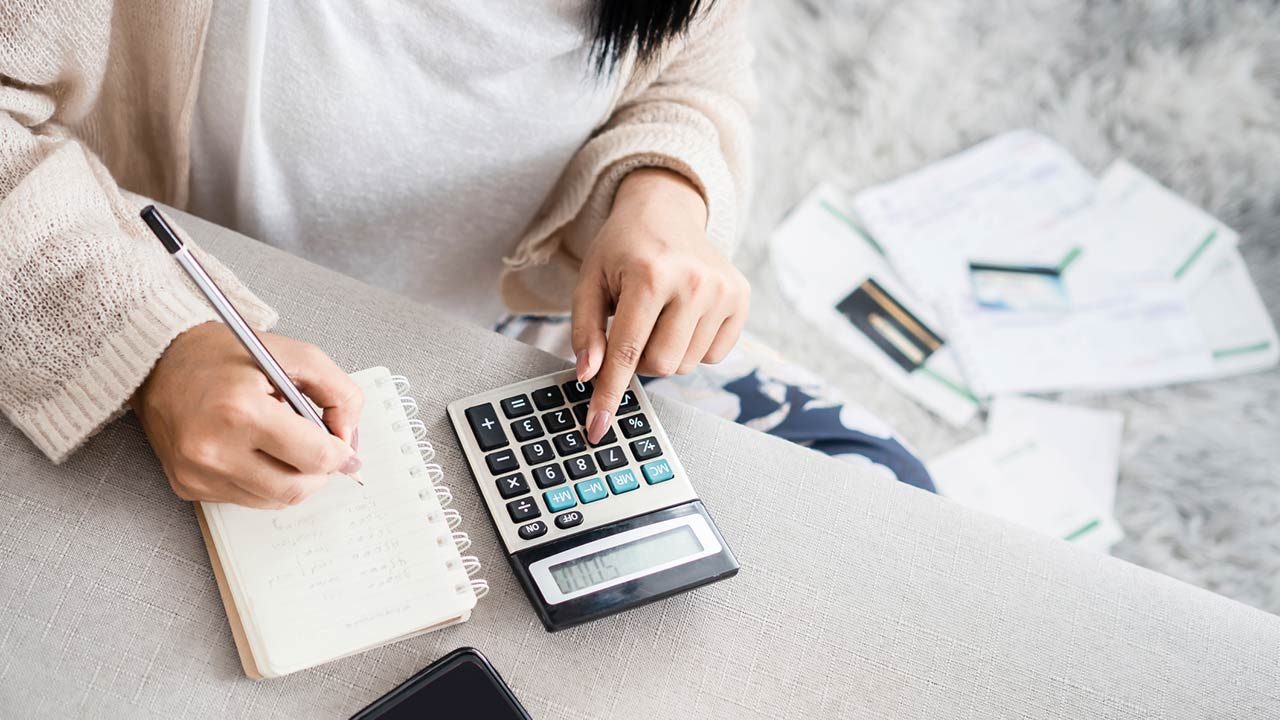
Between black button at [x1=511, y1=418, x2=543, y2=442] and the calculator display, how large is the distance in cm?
7

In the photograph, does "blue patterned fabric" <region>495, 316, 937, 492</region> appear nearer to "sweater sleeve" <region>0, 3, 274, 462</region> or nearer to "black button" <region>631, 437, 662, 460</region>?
"black button" <region>631, 437, 662, 460</region>

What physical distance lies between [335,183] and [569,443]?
0.85ft

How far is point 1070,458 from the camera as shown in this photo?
3.37ft

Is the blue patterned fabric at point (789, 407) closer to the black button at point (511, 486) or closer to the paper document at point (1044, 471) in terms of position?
the black button at point (511, 486)

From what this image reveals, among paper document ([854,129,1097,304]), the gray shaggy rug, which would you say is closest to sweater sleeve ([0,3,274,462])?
the gray shaggy rug

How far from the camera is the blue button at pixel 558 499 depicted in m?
0.44

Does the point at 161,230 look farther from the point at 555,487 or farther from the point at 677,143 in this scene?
Answer: the point at 677,143

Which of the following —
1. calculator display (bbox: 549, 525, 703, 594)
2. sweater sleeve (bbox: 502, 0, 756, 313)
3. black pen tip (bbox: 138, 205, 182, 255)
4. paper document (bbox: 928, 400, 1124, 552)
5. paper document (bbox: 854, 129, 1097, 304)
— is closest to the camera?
black pen tip (bbox: 138, 205, 182, 255)

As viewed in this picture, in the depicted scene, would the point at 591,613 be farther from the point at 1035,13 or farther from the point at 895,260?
the point at 1035,13

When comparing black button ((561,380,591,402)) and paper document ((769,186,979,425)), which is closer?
black button ((561,380,591,402))

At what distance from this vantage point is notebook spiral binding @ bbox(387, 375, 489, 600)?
16.6 inches

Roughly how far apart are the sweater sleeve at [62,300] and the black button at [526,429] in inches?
6.0

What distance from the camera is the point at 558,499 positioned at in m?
0.45

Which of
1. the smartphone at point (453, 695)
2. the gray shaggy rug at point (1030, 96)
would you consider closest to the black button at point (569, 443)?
the smartphone at point (453, 695)
